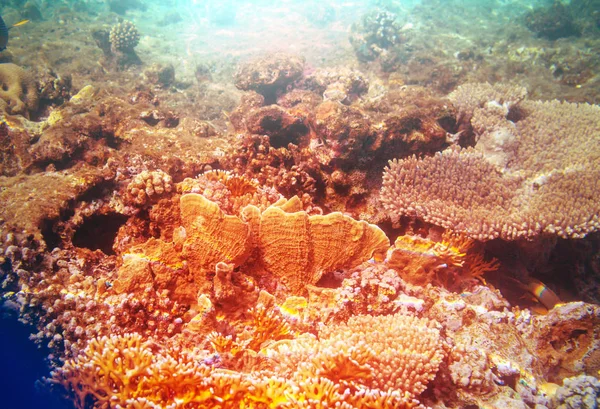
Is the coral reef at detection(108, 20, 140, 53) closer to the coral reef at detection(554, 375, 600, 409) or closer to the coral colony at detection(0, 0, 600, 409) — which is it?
the coral colony at detection(0, 0, 600, 409)

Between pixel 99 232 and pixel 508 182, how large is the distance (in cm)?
614

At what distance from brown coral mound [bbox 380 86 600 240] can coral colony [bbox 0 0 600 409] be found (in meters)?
0.03

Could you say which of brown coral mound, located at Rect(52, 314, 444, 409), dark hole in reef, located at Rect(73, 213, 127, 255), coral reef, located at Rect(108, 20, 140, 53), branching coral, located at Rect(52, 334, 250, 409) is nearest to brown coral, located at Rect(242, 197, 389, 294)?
brown coral mound, located at Rect(52, 314, 444, 409)

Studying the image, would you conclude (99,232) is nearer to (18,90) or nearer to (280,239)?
(280,239)

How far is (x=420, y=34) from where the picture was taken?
61.9ft

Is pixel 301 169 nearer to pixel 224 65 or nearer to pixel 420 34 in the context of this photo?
pixel 224 65

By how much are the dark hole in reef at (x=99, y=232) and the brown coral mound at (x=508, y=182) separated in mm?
3881

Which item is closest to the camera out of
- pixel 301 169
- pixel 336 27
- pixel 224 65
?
pixel 301 169

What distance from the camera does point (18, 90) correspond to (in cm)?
710

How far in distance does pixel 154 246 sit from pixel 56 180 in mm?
2127

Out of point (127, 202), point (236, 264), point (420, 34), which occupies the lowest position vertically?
point (236, 264)

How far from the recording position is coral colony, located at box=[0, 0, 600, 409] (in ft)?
7.98

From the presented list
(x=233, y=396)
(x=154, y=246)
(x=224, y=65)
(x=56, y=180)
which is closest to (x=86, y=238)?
(x=56, y=180)

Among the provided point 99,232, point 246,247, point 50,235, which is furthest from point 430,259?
point 50,235
